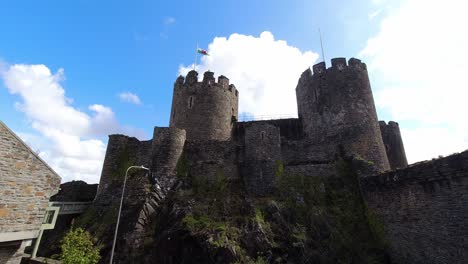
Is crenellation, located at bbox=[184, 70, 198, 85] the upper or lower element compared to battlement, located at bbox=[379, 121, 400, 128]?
upper

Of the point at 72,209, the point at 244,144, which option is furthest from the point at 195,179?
the point at 72,209

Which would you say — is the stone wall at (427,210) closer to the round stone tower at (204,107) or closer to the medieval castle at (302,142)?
the medieval castle at (302,142)

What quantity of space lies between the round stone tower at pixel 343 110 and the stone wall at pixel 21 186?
1740cm

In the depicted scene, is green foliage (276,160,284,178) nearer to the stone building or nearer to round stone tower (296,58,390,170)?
round stone tower (296,58,390,170)

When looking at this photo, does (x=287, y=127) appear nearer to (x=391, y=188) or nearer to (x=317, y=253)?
(x=391, y=188)

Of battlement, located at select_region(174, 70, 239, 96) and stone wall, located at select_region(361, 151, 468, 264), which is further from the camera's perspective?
battlement, located at select_region(174, 70, 239, 96)

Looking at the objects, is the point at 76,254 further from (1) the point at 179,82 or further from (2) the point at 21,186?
(1) the point at 179,82

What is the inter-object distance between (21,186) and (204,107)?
16.6m

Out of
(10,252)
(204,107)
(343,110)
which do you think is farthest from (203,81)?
(10,252)

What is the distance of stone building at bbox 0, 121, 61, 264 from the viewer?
880cm

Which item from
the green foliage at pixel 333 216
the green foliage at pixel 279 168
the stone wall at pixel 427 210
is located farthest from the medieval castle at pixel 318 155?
the green foliage at pixel 333 216

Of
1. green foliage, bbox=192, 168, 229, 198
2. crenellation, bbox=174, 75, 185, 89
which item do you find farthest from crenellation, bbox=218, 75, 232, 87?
green foliage, bbox=192, 168, 229, 198

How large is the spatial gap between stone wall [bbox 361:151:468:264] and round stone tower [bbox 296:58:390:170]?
4.92 m

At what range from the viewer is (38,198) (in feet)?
31.9
